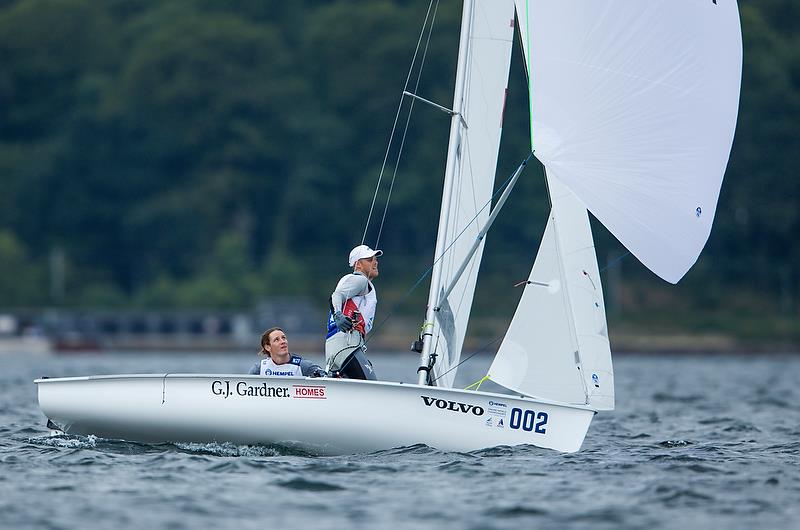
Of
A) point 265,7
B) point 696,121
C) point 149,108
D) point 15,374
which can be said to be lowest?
point 15,374

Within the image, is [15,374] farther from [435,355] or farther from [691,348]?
[691,348]

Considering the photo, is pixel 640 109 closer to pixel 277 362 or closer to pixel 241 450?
pixel 277 362

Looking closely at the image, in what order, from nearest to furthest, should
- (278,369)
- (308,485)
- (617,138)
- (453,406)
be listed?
(308,485)
(453,406)
(617,138)
(278,369)

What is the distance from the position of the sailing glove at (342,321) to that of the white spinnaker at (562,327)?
4.85 feet

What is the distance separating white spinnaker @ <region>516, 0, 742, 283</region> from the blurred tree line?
48.0 metres

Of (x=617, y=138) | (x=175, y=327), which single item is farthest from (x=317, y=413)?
(x=175, y=327)

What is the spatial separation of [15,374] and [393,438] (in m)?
22.0

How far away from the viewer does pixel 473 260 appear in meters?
14.4

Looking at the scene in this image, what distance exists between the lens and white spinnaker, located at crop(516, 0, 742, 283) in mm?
12930

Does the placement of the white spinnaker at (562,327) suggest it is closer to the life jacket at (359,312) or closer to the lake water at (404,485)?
the lake water at (404,485)

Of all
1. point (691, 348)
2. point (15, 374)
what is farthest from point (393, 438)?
point (691, 348)

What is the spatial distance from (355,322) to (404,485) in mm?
2109

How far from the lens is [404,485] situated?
1134 cm

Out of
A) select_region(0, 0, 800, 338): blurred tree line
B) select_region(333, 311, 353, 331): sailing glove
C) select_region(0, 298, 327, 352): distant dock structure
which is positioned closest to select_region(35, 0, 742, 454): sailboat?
select_region(333, 311, 353, 331): sailing glove
